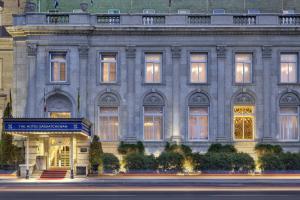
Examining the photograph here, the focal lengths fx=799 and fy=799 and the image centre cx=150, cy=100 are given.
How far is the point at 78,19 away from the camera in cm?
6812

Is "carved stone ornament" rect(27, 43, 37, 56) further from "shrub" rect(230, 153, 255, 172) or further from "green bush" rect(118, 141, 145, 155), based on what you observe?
"shrub" rect(230, 153, 255, 172)

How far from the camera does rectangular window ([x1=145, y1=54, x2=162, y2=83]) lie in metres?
68.8

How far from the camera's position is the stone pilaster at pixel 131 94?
67875mm

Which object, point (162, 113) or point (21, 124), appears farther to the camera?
point (162, 113)

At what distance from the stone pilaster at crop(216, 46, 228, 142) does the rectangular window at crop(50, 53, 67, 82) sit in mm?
13165

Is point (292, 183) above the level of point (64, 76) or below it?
below

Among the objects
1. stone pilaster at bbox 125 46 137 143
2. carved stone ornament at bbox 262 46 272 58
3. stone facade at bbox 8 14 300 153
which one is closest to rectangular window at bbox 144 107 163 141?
stone facade at bbox 8 14 300 153

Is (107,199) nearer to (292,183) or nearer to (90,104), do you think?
(292,183)

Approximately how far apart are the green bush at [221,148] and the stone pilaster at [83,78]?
36.2 feet

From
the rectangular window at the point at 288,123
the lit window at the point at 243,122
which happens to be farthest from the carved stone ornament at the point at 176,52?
the rectangular window at the point at 288,123

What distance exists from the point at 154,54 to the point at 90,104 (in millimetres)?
7017

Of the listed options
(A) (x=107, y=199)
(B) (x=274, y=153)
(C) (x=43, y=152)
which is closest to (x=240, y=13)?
(B) (x=274, y=153)

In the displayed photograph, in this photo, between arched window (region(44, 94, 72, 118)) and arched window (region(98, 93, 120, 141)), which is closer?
arched window (region(44, 94, 72, 118))

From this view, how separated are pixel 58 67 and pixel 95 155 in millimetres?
9851
